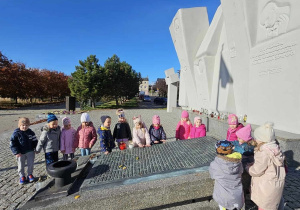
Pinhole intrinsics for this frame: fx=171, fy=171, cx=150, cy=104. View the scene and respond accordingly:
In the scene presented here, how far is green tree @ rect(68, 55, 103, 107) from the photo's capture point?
1886 centimetres

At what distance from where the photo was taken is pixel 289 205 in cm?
254

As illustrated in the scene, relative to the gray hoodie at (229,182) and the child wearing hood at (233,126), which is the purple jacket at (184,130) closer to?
the child wearing hood at (233,126)

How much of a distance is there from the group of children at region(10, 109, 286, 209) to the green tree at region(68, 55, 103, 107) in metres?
16.0

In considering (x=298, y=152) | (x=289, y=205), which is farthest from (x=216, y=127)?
(x=289, y=205)

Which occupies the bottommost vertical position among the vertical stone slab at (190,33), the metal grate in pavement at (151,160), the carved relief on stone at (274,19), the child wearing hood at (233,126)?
the metal grate in pavement at (151,160)

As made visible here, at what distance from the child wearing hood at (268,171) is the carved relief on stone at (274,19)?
403 cm

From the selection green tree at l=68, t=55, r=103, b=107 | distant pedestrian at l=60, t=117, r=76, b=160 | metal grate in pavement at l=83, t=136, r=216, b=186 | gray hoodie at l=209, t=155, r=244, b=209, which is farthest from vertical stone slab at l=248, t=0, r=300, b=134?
green tree at l=68, t=55, r=103, b=107

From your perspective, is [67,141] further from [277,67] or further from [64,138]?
[277,67]

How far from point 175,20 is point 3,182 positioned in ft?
34.7

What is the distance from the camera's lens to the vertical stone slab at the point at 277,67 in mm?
4297

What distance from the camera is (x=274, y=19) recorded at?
→ 188 inches

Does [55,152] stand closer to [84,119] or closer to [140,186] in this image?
[84,119]

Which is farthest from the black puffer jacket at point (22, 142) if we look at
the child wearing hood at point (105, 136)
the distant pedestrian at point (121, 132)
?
the distant pedestrian at point (121, 132)

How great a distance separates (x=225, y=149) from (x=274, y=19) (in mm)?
4772
